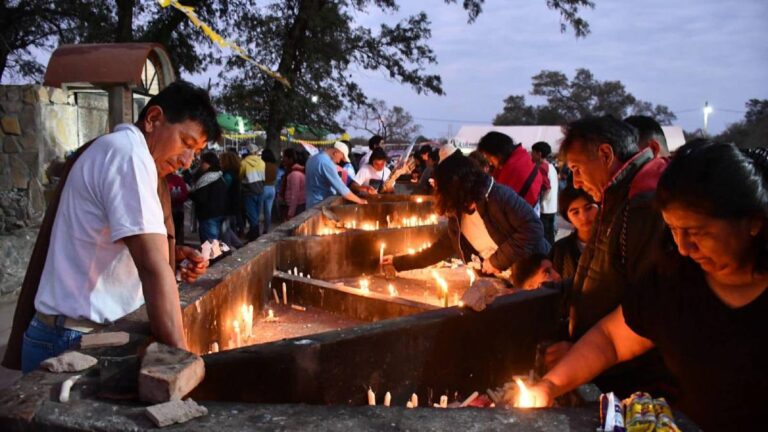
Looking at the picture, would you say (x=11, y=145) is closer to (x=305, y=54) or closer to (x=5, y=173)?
(x=5, y=173)

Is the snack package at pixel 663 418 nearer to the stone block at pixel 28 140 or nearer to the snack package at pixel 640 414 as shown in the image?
the snack package at pixel 640 414

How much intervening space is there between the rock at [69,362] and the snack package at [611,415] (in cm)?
174

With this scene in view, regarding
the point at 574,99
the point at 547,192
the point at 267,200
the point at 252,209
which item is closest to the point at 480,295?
the point at 547,192

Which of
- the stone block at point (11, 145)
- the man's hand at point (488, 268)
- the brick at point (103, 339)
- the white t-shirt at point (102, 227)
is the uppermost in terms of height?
the stone block at point (11, 145)

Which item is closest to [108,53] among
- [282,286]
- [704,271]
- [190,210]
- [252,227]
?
[252,227]

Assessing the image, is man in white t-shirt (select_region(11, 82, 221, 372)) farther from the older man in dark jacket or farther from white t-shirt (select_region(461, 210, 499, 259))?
white t-shirt (select_region(461, 210, 499, 259))

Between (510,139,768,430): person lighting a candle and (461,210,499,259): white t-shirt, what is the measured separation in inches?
92.9

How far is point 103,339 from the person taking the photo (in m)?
2.16

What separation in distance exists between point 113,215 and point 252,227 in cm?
945

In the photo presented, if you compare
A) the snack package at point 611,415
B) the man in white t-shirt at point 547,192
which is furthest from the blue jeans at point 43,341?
the man in white t-shirt at point 547,192

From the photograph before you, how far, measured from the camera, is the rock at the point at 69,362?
1906 millimetres

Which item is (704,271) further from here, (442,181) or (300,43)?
(300,43)

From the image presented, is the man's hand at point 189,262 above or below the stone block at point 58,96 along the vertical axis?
below

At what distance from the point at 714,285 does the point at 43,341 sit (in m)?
2.53
